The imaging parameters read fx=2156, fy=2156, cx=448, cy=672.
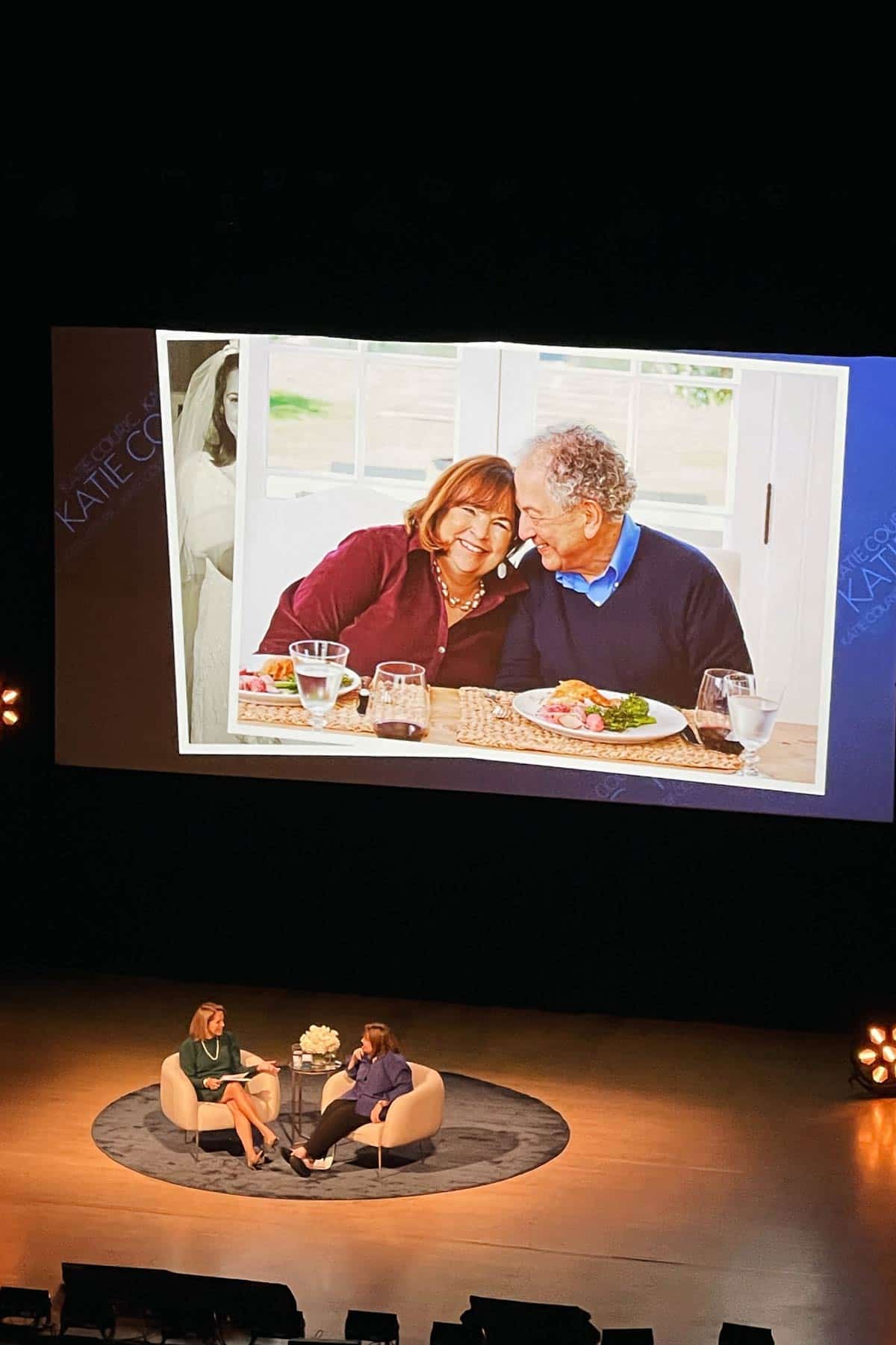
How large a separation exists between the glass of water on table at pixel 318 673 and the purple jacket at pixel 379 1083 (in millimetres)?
2534

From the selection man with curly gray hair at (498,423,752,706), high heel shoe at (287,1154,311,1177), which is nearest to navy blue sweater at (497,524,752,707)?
man with curly gray hair at (498,423,752,706)

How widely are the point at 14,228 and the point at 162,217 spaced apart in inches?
34.9

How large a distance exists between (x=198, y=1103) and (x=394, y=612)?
292 cm

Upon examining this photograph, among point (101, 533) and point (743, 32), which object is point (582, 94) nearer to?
point (743, 32)

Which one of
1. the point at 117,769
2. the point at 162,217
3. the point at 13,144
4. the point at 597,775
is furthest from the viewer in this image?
the point at 117,769

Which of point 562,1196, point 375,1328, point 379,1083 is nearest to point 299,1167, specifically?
point 379,1083

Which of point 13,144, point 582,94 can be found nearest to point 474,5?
point 582,94

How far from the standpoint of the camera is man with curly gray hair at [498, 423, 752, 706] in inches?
418

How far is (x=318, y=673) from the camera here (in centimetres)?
1112

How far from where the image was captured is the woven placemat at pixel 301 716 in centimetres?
1115

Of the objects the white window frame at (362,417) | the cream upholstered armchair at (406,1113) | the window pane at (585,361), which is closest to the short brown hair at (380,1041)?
the cream upholstered armchair at (406,1113)

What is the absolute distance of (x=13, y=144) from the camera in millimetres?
9320

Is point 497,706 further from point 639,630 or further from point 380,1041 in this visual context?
point 380,1041

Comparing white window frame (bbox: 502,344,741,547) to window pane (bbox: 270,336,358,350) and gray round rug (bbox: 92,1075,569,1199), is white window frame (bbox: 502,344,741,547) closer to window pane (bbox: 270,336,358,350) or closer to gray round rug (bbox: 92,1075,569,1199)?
window pane (bbox: 270,336,358,350)
